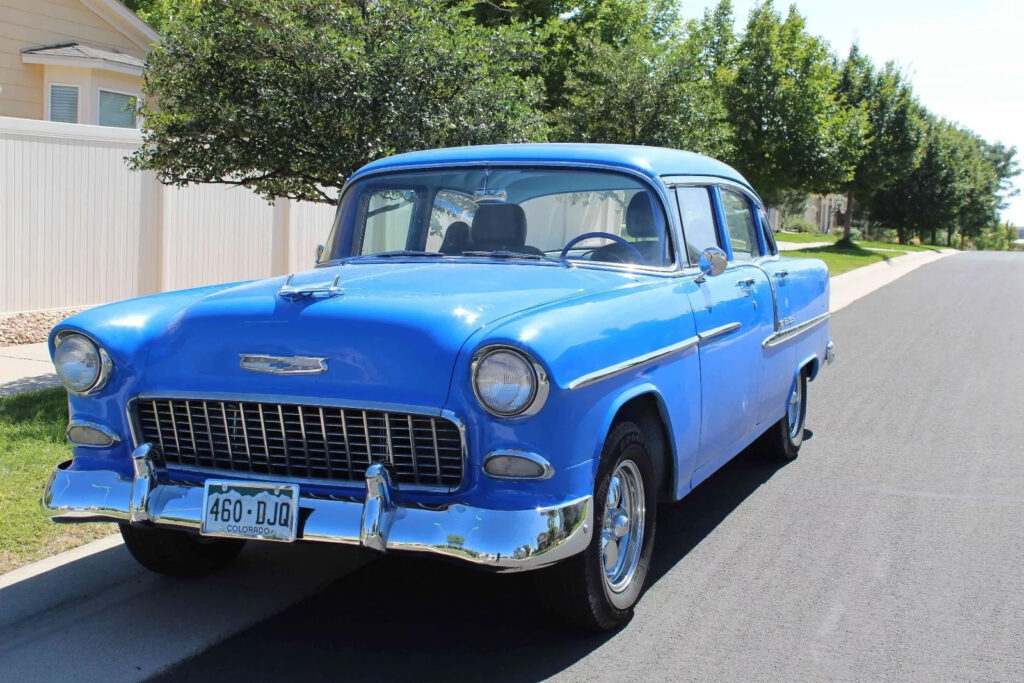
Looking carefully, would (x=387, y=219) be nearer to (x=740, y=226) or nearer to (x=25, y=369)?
(x=740, y=226)

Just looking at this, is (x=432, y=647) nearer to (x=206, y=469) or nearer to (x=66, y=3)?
(x=206, y=469)

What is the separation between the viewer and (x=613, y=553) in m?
4.11

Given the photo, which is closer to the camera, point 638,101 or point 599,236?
point 599,236

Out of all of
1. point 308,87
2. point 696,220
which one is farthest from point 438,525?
point 308,87

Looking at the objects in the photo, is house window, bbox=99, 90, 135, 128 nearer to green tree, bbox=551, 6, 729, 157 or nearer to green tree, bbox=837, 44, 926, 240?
green tree, bbox=551, 6, 729, 157

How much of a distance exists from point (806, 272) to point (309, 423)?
163 inches

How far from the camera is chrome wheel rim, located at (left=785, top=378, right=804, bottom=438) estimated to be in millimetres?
6700

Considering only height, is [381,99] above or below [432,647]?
above

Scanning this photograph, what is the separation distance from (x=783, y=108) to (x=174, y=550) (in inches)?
1020

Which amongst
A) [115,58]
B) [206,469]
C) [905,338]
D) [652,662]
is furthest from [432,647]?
[115,58]

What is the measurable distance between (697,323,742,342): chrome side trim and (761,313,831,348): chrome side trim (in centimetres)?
56

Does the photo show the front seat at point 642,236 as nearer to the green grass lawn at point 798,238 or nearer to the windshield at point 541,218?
the windshield at point 541,218

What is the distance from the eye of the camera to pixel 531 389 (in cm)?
338

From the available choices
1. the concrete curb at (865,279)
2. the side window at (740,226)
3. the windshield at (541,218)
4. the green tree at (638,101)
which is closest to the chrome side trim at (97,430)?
the windshield at (541,218)
